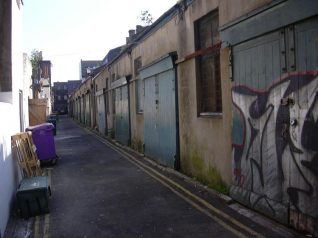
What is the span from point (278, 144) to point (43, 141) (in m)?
9.90

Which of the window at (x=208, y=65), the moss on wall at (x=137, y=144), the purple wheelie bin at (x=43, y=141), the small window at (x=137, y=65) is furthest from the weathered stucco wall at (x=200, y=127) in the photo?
the small window at (x=137, y=65)

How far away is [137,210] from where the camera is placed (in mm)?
8195

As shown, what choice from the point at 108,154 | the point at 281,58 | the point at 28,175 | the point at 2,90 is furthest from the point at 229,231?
the point at 108,154

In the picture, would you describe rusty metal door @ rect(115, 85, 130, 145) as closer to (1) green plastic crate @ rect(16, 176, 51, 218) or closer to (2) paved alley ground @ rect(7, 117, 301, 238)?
(2) paved alley ground @ rect(7, 117, 301, 238)

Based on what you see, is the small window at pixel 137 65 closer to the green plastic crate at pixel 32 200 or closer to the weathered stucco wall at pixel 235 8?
the weathered stucco wall at pixel 235 8

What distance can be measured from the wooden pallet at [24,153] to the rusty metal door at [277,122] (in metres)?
5.06

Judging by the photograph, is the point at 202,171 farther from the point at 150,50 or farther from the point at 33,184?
the point at 150,50

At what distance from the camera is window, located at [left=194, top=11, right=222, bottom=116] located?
9.40 meters

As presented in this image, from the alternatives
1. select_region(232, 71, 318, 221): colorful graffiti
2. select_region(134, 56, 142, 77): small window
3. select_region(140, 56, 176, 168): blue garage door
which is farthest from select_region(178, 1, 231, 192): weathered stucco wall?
select_region(134, 56, 142, 77): small window

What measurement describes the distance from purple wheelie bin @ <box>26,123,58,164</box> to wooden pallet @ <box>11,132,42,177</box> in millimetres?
3525

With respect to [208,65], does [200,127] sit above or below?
below

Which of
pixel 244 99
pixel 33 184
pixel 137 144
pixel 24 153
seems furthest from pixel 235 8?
pixel 137 144

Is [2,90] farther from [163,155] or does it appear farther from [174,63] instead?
[163,155]

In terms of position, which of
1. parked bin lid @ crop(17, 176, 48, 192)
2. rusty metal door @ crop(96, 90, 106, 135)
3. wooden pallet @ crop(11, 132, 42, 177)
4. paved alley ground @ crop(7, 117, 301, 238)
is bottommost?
paved alley ground @ crop(7, 117, 301, 238)
